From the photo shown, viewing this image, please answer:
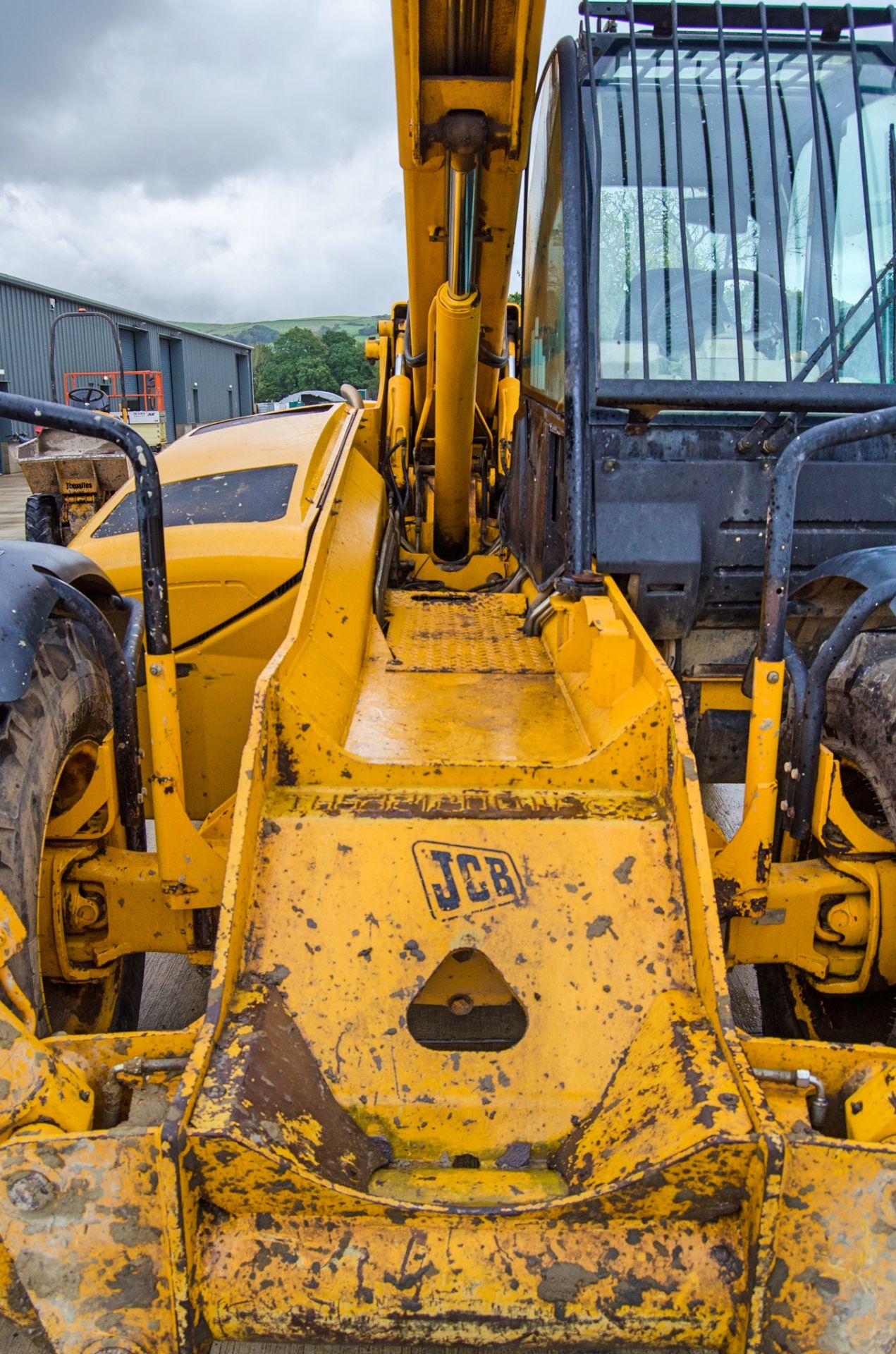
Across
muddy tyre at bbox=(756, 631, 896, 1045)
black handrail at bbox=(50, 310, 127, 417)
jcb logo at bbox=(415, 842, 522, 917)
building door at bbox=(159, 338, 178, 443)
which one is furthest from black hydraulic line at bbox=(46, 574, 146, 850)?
building door at bbox=(159, 338, 178, 443)

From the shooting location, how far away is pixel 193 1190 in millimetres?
1465

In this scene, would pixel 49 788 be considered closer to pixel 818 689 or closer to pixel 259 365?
pixel 818 689

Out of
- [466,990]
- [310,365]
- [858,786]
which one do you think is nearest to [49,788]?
[466,990]

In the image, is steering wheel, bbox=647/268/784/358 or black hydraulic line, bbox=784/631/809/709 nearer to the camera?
black hydraulic line, bbox=784/631/809/709

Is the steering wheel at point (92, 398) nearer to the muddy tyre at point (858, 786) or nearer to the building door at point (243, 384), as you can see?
the muddy tyre at point (858, 786)

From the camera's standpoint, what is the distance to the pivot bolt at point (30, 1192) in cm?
145

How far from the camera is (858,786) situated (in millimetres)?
2619

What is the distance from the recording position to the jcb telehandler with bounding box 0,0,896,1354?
1.48 m

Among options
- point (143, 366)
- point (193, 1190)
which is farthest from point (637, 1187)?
point (143, 366)

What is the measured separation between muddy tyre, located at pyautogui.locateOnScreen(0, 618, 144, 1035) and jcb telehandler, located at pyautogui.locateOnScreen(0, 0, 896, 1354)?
0.01 m

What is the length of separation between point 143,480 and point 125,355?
1293 inches

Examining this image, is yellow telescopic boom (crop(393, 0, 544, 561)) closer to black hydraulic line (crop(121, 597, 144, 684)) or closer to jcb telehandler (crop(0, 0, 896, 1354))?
jcb telehandler (crop(0, 0, 896, 1354))

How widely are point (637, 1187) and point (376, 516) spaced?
289cm

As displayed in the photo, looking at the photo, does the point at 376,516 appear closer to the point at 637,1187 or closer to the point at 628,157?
the point at 628,157
